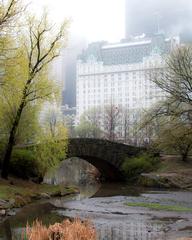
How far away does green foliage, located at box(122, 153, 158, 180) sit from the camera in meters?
45.4

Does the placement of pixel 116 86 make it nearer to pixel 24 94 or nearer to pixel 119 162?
pixel 119 162

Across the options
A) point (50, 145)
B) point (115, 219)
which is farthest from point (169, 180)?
point (115, 219)

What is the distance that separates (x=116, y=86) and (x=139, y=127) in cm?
10893

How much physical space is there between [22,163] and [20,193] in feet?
21.3

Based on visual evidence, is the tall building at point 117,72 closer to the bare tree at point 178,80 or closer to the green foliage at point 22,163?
the bare tree at point 178,80

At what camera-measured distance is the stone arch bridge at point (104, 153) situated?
4269cm

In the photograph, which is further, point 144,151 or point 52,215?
point 144,151

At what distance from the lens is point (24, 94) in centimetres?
2705

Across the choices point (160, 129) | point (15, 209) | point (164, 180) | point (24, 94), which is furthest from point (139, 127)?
point (15, 209)

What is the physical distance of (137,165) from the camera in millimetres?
45656

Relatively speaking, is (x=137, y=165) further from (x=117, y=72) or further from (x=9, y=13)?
(x=117, y=72)

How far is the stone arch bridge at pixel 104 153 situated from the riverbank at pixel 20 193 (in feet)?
26.1

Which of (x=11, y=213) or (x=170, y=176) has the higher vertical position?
(x=170, y=176)

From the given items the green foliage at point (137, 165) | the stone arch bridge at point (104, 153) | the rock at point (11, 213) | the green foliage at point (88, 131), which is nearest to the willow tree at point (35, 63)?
the rock at point (11, 213)
